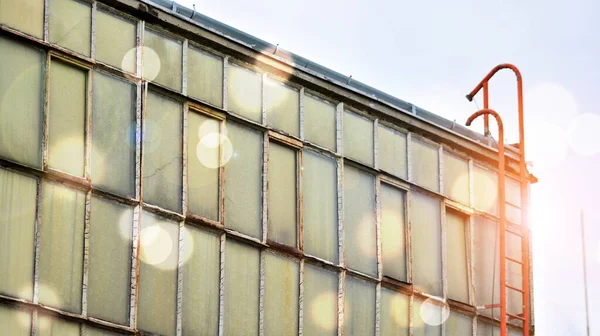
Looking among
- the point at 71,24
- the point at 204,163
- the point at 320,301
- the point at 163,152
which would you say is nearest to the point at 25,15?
the point at 71,24

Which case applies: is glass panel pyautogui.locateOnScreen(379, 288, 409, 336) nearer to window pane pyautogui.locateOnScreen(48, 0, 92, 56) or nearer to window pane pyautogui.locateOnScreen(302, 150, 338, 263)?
window pane pyautogui.locateOnScreen(302, 150, 338, 263)

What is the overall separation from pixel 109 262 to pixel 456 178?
8854 mm

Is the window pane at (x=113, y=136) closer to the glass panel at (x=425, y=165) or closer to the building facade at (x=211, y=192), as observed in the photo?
the building facade at (x=211, y=192)

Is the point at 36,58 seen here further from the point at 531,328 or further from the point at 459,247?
the point at 531,328

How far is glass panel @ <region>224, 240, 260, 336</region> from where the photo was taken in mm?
22703

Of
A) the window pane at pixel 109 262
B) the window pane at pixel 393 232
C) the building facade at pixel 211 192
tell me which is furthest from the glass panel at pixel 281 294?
the window pane at pixel 109 262

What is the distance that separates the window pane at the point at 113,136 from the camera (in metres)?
21.3

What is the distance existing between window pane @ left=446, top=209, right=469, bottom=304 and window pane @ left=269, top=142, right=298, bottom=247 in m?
4.16

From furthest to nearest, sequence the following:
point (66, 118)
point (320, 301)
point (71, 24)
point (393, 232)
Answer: point (393, 232)
point (320, 301)
point (71, 24)
point (66, 118)

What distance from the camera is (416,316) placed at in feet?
85.5

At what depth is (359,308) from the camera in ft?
81.9

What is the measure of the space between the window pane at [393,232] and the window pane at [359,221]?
0.99 feet

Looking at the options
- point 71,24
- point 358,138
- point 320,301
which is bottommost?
point 320,301

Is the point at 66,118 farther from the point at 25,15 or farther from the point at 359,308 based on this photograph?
the point at 359,308
